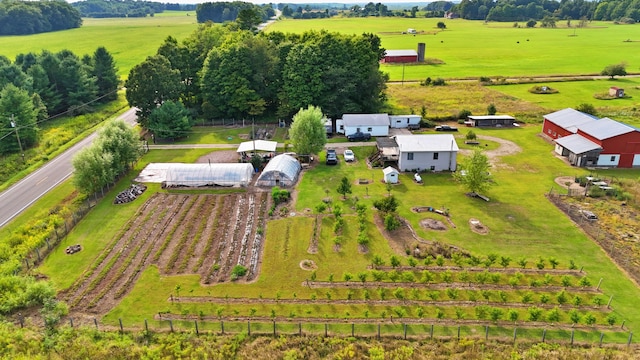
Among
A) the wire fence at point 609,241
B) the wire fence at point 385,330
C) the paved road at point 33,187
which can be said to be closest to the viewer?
the wire fence at point 385,330

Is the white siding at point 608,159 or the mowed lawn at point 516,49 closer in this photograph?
the white siding at point 608,159

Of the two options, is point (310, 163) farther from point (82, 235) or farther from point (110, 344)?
point (110, 344)

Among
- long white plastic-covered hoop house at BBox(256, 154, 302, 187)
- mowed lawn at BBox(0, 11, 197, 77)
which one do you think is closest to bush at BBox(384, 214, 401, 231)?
long white plastic-covered hoop house at BBox(256, 154, 302, 187)

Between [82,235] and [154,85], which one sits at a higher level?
[154,85]

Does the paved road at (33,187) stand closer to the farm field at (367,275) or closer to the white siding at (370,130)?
the farm field at (367,275)

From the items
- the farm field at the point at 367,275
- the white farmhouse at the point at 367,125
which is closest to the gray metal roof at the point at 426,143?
the farm field at the point at 367,275

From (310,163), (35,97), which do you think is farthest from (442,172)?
(35,97)

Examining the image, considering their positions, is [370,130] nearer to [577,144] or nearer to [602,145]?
[577,144]
